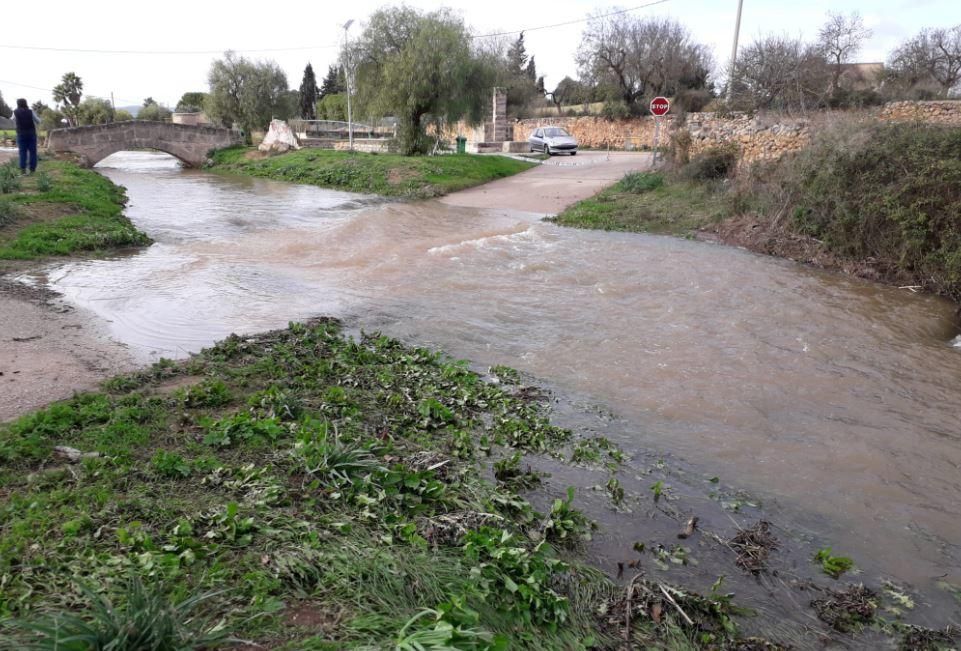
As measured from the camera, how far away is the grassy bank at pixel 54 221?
1173 cm

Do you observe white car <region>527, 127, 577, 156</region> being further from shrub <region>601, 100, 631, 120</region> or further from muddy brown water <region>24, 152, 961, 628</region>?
muddy brown water <region>24, 152, 961, 628</region>

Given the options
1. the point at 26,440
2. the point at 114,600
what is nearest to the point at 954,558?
the point at 114,600

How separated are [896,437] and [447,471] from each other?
4.48 meters

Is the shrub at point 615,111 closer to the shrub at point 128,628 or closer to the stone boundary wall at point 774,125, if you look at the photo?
the stone boundary wall at point 774,125

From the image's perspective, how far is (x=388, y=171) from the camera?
1069 inches

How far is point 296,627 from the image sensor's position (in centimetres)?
279

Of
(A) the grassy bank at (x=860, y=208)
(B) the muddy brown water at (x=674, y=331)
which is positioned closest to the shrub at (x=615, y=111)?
(A) the grassy bank at (x=860, y=208)

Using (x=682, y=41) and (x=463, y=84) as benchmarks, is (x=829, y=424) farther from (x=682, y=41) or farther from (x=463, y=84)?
(x=682, y=41)

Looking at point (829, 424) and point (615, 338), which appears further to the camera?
point (615, 338)

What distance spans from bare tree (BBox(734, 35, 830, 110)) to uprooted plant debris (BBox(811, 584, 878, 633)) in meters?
24.8

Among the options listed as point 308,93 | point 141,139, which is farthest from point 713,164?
point 308,93

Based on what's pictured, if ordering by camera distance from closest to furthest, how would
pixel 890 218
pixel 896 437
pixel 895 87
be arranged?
pixel 896 437
pixel 890 218
pixel 895 87

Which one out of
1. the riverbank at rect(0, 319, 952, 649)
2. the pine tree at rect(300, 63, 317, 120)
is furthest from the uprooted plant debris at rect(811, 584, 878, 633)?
the pine tree at rect(300, 63, 317, 120)

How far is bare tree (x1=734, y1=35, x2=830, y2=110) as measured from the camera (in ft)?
89.7
